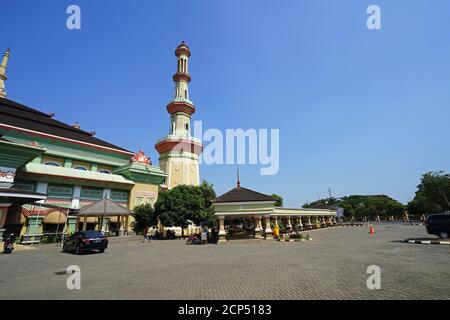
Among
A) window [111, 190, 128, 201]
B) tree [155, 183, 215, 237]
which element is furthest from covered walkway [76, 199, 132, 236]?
tree [155, 183, 215, 237]

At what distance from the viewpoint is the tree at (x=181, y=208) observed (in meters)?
28.0

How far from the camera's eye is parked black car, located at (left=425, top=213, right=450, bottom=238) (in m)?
18.1

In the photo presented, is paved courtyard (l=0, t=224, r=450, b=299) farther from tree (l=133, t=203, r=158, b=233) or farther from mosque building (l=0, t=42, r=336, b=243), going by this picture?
tree (l=133, t=203, r=158, b=233)

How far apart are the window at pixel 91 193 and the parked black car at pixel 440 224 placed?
1326 inches

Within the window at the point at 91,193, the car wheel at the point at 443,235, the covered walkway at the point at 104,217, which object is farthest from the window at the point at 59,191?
the car wheel at the point at 443,235

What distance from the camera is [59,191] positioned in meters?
27.4

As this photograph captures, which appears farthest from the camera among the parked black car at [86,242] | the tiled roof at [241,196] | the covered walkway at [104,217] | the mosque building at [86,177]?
the covered walkway at [104,217]

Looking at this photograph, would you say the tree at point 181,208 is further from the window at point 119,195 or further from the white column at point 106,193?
the white column at point 106,193

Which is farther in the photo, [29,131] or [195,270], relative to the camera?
[29,131]

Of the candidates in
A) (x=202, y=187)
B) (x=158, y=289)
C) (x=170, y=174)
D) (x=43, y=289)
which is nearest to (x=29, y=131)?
(x=170, y=174)

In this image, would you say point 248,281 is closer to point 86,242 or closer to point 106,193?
point 86,242

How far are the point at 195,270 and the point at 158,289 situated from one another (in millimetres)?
2978
